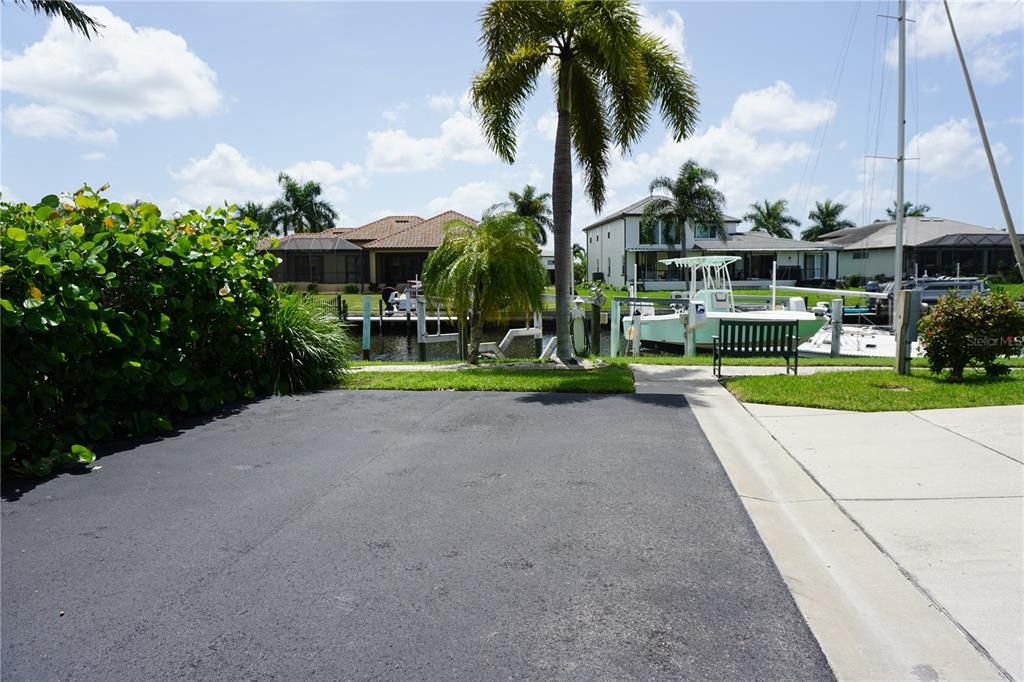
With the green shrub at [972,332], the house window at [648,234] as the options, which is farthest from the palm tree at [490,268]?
the house window at [648,234]

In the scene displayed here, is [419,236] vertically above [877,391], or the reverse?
[419,236]

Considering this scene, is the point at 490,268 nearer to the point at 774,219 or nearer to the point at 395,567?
Result: the point at 395,567

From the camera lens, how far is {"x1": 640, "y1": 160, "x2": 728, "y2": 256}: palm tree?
164 ft

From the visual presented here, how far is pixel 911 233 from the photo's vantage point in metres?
56.1

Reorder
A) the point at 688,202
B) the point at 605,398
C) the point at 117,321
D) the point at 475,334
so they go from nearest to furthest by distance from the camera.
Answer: the point at 117,321 < the point at 605,398 < the point at 475,334 < the point at 688,202

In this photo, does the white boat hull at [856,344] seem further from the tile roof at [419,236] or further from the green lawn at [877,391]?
the tile roof at [419,236]

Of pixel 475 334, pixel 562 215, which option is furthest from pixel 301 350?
pixel 562 215

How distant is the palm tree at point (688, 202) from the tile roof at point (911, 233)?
1401 centimetres

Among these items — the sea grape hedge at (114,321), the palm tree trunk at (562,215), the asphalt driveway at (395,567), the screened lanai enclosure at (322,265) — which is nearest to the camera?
the asphalt driveway at (395,567)

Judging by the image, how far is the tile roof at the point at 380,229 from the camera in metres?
54.6

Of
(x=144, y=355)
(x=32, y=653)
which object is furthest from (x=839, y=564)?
(x=144, y=355)

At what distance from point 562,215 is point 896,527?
9416 millimetres

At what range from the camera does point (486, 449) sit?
6723 millimetres

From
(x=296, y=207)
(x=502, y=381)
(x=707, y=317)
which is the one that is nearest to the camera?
(x=502, y=381)
